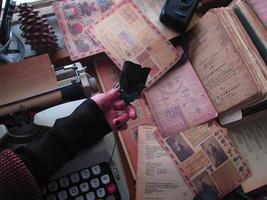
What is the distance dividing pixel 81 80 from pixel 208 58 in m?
0.30

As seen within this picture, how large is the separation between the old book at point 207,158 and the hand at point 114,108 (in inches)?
6.0

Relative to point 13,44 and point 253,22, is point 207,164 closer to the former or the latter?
point 253,22

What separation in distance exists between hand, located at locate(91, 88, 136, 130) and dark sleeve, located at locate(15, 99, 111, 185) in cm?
1

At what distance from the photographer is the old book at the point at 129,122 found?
823 mm

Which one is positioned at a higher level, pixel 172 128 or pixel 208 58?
pixel 208 58

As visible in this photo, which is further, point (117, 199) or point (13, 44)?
point (13, 44)

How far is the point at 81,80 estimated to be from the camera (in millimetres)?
743

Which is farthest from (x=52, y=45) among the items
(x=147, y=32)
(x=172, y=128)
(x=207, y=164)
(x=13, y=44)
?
(x=207, y=164)

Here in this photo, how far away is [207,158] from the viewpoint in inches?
32.7

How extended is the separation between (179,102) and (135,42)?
0.56 feet

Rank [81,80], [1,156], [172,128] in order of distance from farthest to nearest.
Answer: [172,128], [81,80], [1,156]

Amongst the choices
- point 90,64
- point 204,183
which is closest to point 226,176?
point 204,183

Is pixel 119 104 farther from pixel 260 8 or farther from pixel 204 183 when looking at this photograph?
pixel 260 8

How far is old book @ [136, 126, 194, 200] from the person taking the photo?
0.80 m
